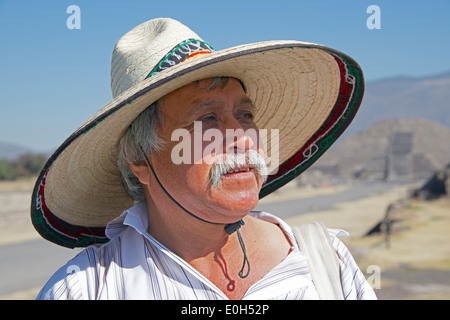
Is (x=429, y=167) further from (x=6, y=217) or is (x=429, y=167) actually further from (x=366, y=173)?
(x=6, y=217)

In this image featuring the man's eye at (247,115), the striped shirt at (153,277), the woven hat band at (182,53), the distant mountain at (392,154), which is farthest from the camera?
the distant mountain at (392,154)

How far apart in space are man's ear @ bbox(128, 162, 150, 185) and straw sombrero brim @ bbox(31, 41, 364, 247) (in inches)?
5.7

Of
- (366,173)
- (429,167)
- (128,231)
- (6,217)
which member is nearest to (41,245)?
(6,217)

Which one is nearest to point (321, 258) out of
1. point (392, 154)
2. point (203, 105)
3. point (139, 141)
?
point (203, 105)

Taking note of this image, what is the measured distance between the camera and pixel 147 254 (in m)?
1.80

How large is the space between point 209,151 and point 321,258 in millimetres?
603

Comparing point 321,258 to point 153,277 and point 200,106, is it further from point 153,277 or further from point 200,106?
point 200,106

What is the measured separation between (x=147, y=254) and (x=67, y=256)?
1052 cm

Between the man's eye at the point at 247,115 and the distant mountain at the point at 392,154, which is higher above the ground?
the man's eye at the point at 247,115

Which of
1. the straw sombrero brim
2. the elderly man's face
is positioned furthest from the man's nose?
the straw sombrero brim

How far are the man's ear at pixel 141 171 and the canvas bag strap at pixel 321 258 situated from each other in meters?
0.64

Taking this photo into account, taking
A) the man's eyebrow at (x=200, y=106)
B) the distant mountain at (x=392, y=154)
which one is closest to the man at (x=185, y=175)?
the man's eyebrow at (x=200, y=106)

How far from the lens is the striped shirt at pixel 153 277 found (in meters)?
1.66

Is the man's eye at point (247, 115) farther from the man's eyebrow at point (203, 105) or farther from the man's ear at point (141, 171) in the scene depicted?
the man's ear at point (141, 171)
